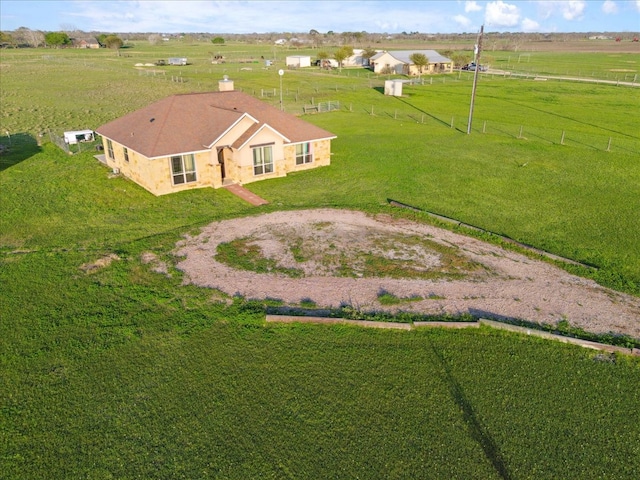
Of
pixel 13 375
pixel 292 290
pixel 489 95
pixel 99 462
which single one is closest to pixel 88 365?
pixel 13 375

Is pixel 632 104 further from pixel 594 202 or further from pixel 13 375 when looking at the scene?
pixel 13 375

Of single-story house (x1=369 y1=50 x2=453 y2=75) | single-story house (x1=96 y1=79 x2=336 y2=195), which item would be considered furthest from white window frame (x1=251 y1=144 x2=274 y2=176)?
single-story house (x1=369 y1=50 x2=453 y2=75)

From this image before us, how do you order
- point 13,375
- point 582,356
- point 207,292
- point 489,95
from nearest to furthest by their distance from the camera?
point 13,375 < point 582,356 < point 207,292 < point 489,95

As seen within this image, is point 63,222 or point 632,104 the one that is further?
point 632,104

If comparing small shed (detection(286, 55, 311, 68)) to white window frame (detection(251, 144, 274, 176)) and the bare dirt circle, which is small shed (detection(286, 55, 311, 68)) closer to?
white window frame (detection(251, 144, 274, 176))

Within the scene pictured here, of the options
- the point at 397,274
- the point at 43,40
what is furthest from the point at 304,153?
the point at 43,40

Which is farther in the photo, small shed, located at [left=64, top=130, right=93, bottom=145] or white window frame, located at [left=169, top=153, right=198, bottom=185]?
small shed, located at [left=64, top=130, right=93, bottom=145]

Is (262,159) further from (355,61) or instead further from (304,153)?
(355,61)
